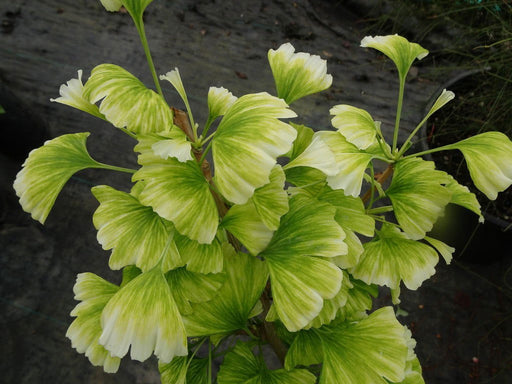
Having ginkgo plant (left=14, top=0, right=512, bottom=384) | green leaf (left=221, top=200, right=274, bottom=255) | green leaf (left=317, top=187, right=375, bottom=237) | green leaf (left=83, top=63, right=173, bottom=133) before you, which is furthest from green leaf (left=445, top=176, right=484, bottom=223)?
green leaf (left=83, top=63, right=173, bottom=133)

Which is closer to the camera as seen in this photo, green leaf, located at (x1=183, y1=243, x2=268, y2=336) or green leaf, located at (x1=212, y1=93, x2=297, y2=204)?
green leaf, located at (x1=212, y1=93, x2=297, y2=204)

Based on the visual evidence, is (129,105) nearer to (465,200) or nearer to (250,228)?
(250,228)

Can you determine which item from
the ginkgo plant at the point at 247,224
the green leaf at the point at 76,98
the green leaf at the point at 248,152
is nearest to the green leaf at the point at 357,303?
the ginkgo plant at the point at 247,224

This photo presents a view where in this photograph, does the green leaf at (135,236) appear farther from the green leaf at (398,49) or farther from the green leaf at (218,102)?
the green leaf at (398,49)

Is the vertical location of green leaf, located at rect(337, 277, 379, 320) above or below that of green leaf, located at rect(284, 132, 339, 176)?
below

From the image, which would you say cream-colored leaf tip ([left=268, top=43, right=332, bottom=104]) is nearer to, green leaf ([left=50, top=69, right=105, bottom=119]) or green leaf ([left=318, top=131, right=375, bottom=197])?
green leaf ([left=318, top=131, right=375, bottom=197])

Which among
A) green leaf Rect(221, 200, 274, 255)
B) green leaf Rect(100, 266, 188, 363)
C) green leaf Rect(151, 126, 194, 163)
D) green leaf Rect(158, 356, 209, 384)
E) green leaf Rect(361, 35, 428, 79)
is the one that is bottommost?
green leaf Rect(158, 356, 209, 384)

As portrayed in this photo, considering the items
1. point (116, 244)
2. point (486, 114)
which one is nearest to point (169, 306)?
point (116, 244)

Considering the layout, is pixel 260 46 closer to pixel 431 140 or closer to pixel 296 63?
pixel 431 140
